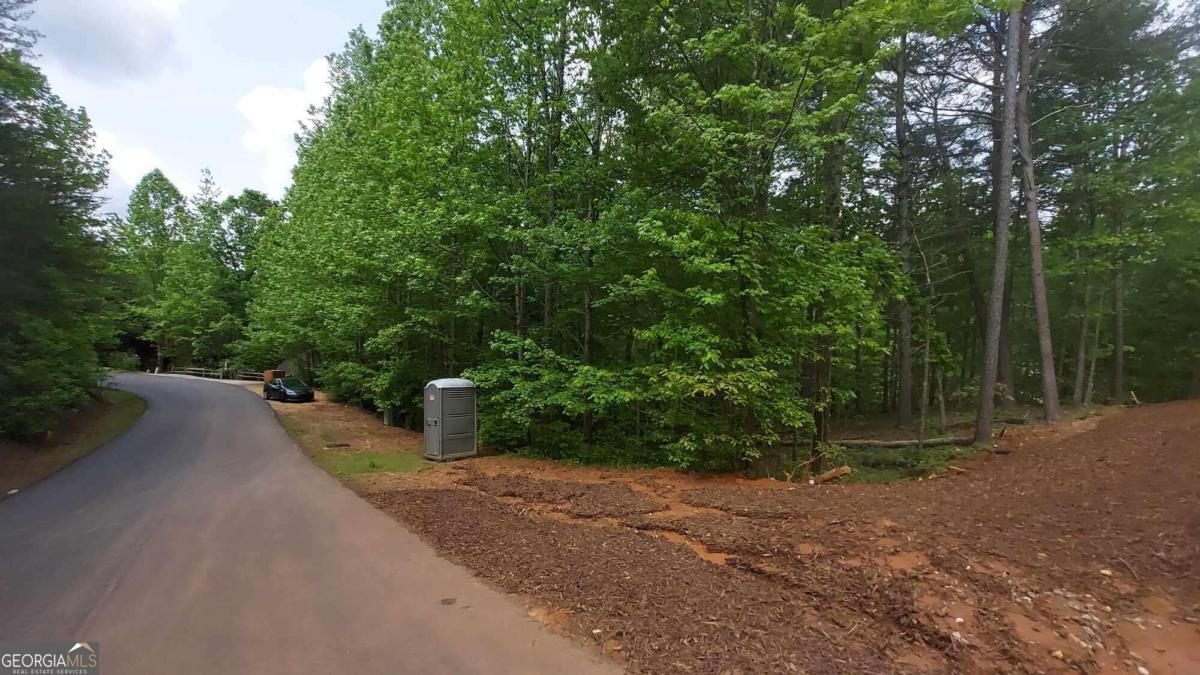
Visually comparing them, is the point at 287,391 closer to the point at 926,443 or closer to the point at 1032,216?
the point at 926,443

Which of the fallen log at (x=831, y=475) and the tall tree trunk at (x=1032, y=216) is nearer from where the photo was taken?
the fallen log at (x=831, y=475)

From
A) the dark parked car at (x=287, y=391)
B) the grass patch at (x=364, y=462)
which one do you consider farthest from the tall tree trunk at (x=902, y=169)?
the dark parked car at (x=287, y=391)

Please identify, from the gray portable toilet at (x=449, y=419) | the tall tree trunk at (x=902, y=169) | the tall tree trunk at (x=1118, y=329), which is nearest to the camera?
the gray portable toilet at (x=449, y=419)

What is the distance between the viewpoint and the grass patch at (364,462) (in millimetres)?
9969

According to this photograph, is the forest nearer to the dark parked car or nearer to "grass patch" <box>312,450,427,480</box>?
"grass patch" <box>312,450,427,480</box>

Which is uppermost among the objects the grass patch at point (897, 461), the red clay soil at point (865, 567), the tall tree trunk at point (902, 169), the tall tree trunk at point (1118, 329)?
the tall tree trunk at point (902, 169)

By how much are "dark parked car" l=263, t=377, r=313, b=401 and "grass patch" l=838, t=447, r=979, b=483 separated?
2174 cm

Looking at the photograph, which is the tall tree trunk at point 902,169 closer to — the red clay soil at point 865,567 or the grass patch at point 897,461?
the grass patch at point 897,461

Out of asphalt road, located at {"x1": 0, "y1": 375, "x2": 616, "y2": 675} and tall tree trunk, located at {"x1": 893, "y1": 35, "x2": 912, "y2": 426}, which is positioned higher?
tall tree trunk, located at {"x1": 893, "y1": 35, "x2": 912, "y2": 426}

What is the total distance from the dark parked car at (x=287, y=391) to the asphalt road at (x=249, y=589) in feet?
51.1

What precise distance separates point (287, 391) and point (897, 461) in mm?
23248

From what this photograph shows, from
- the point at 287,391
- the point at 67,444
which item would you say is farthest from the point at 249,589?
the point at 287,391

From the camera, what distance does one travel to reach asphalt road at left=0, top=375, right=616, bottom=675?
3586 mm

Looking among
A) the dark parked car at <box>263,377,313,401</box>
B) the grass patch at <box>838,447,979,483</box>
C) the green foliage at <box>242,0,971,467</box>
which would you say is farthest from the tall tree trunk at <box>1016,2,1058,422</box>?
the dark parked car at <box>263,377,313,401</box>
